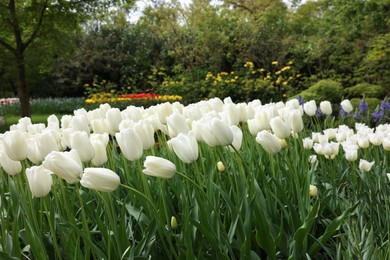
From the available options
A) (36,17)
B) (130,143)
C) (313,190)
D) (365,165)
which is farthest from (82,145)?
(36,17)

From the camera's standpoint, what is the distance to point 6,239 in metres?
1.50

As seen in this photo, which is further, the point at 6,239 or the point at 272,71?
the point at 272,71

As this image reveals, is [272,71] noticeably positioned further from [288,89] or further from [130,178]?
[130,178]

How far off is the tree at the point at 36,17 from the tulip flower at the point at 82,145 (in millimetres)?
8348

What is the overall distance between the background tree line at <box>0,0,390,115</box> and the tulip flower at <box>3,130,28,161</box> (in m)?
8.42

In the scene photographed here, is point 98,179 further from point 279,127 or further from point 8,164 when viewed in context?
point 279,127

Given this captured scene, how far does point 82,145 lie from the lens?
1.43 metres

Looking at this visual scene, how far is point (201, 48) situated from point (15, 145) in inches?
541

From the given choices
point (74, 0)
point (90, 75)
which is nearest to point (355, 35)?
point (74, 0)

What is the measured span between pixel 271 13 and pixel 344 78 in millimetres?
5011

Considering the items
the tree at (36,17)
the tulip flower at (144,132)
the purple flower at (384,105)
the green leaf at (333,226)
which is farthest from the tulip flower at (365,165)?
the tree at (36,17)

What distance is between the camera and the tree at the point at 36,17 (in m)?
9.04

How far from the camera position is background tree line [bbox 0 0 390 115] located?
1025cm

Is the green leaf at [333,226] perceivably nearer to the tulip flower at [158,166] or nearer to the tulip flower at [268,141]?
the tulip flower at [268,141]
